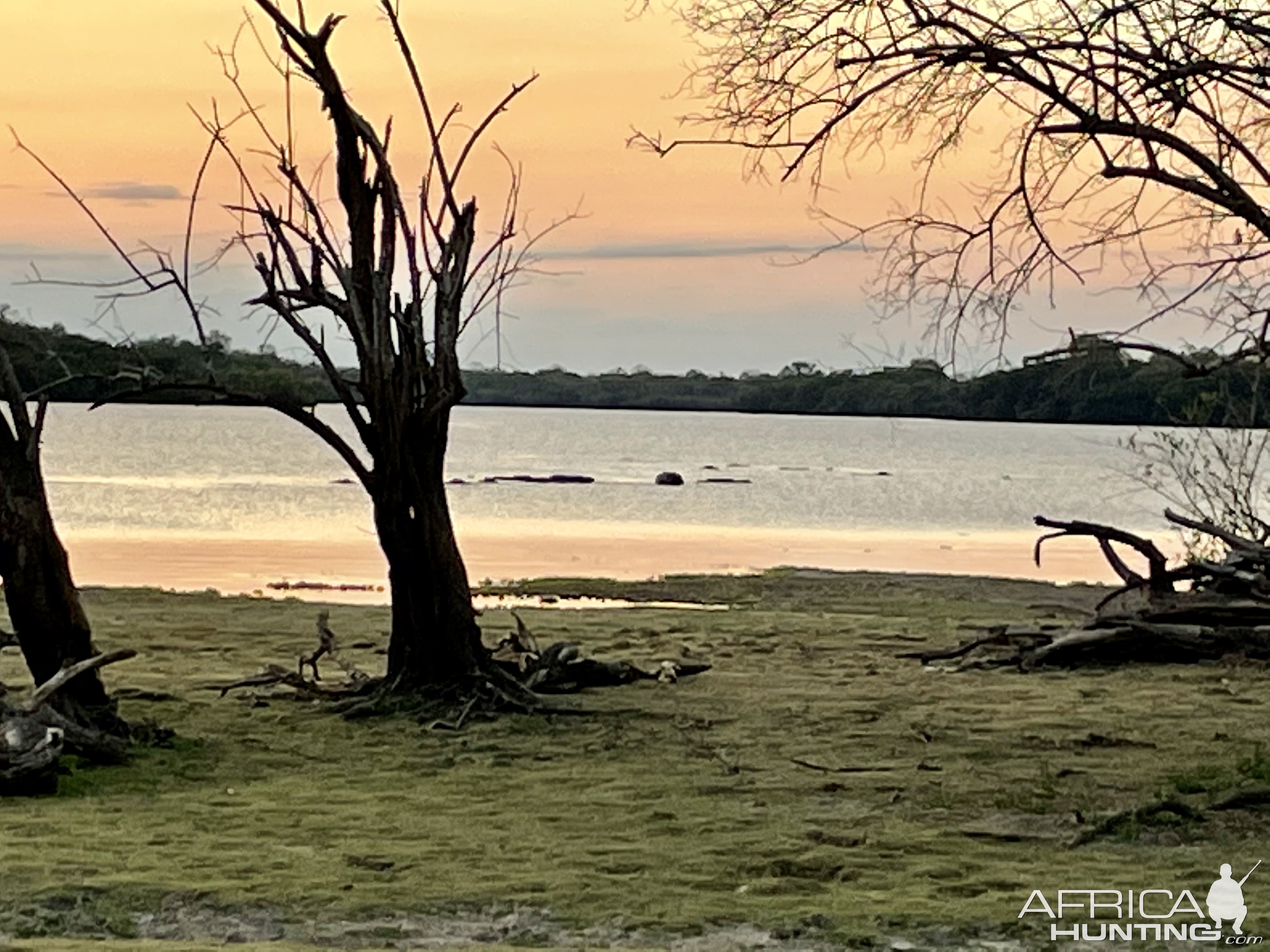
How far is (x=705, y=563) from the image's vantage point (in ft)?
114

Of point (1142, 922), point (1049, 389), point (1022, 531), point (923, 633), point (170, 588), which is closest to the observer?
point (1142, 922)

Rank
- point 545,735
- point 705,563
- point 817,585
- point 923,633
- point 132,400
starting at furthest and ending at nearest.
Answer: point 705,563 → point 817,585 → point 923,633 → point 132,400 → point 545,735

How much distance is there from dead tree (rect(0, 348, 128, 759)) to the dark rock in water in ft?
188

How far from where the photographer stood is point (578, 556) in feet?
119

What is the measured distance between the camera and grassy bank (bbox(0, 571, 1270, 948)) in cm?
779

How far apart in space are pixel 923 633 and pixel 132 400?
911 centimetres

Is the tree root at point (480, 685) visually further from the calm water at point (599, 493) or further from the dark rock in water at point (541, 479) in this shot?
the dark rock in water at point (541, 479)

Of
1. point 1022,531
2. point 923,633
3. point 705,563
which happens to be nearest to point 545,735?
point 923,633

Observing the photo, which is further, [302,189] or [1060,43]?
[302,189]

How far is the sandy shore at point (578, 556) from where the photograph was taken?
3053cm

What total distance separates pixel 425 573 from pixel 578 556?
74.2 ft

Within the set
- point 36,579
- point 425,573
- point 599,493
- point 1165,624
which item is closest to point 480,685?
point 425,573

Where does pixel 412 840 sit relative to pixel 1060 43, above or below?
below

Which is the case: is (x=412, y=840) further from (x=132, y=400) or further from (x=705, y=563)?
(x=705, y=563)
